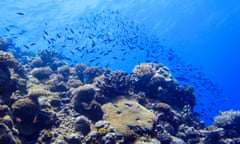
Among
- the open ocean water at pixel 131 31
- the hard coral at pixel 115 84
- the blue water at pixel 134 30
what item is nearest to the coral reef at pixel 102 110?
the hard coral at pixel 115 84

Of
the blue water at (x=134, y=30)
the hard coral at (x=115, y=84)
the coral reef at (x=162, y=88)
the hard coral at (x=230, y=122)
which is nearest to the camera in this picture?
the hard coral at (x=115, y=84)

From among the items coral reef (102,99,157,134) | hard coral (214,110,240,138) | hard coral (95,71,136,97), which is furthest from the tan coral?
hard coral (214,110,240,138)

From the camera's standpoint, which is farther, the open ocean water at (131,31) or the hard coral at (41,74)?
the open ocean water at (131,31)

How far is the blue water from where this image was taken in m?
24.7

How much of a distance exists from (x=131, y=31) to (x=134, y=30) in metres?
26.5

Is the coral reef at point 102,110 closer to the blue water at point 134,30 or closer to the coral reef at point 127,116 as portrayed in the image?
the coral reef at point 127,116

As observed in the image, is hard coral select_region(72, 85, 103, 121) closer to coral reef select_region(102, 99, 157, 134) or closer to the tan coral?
coral reef select_region(102, 99, 157, 134)

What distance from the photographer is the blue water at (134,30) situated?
24705mm

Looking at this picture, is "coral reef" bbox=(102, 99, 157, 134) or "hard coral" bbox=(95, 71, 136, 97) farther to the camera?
"hard coral" bbox=(95, 71, 136, 97)

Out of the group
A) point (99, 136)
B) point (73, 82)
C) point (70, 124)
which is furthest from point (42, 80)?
point (99, 136)

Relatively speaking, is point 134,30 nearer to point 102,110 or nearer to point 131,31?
point 131,31

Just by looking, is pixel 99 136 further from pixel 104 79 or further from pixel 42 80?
pixel 42 80

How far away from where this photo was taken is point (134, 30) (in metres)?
59.8

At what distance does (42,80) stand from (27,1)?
82.5 ft
